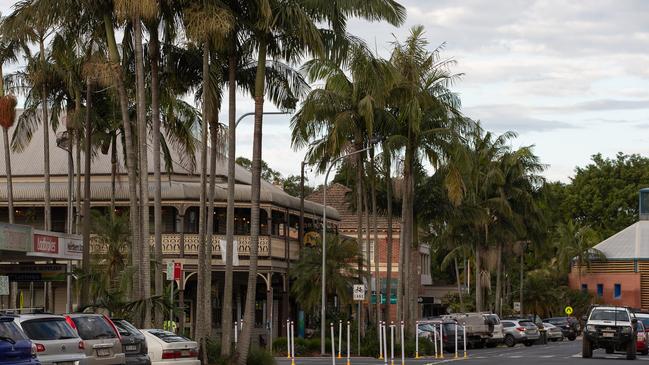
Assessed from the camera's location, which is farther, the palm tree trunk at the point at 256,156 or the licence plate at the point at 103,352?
the palm tree trunk at the point at 256,156

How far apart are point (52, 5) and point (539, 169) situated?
51.6 meters

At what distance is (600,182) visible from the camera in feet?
350

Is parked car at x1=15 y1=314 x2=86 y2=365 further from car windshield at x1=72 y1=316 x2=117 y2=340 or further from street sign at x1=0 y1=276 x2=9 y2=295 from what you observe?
street sign at x1=0 y1=276 x2=9 y2=295

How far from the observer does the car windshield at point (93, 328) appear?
77.3 ft

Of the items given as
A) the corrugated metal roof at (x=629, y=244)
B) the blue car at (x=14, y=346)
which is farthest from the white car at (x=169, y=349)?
the corrugated metal roof at (x=629, y=244)

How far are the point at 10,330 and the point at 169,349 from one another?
7.84 meters

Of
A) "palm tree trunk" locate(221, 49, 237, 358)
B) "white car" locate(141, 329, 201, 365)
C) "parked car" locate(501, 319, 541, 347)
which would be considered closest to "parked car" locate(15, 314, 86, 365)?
"white car" locate(141, 329, 201, 365)

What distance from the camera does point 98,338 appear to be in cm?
2358

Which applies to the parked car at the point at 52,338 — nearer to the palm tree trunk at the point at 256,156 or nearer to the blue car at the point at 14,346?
the blue car at the point at 14,346

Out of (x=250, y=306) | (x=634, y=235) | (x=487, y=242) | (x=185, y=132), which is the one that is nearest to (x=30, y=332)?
(x=250, y=306)

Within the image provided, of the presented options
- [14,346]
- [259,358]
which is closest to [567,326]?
[259,358]

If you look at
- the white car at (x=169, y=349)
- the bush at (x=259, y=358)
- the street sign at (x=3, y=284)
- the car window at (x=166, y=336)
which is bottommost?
the bush at (x=259, y=358)

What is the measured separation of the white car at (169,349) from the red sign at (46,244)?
520 centimetres

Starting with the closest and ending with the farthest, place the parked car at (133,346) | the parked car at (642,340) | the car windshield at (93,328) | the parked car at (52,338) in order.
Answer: the parked car at (52,338) → the car windshield at (93,328) → the parked car at (133,346) → the parked car at (642,340)
